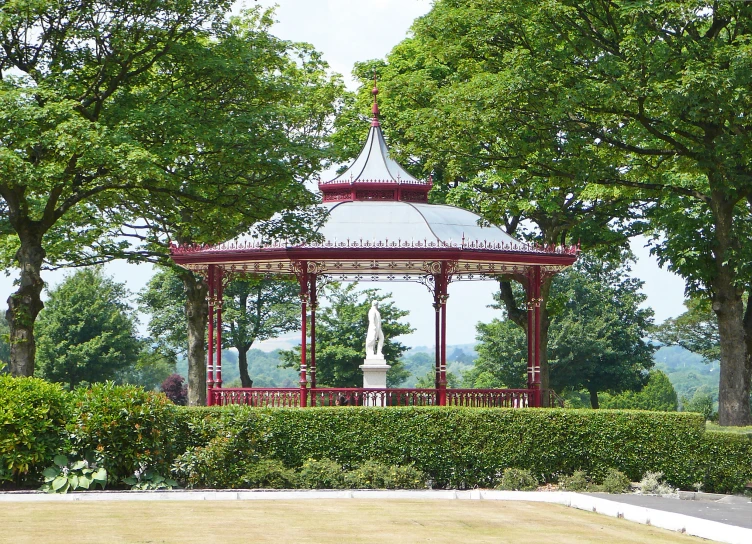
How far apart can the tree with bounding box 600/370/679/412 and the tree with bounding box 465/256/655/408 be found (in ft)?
11.1

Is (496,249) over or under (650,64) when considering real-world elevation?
under

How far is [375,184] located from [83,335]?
125 ft

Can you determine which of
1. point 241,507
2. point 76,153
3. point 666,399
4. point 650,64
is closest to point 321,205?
point 76,153

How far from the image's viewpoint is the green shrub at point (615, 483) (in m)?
20.1

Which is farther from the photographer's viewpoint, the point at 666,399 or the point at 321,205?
the point at 666,399

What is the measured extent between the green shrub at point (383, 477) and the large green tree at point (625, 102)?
29.3 ft

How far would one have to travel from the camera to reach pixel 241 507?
16703 mm

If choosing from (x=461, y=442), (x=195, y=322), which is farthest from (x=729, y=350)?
(x=195, y=322)

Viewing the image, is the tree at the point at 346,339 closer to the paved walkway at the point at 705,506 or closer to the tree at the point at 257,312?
the tree at the point at 257,312

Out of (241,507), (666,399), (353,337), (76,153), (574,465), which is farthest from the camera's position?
(666,399)

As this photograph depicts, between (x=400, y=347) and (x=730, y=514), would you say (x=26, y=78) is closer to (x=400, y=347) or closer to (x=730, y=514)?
(x=730, y=514)

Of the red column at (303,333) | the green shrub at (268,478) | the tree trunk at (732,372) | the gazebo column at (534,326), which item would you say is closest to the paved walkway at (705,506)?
the green shrub at (268,478)

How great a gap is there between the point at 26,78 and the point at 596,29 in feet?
42.9

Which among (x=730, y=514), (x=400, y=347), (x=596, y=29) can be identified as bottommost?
(x=730, y=514)
